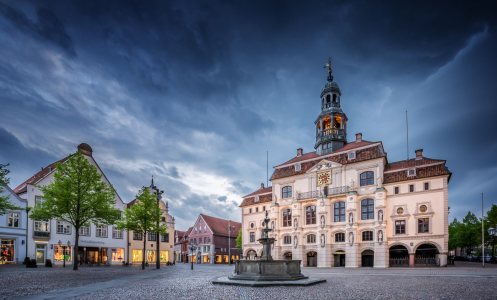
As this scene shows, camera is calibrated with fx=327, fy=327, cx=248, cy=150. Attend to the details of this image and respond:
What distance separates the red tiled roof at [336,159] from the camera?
45.6 metres

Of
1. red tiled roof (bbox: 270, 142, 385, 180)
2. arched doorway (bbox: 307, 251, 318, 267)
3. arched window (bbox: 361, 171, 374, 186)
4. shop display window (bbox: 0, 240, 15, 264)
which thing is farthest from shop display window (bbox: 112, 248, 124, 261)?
arched window (bbox: 361, 171, 374, 186)

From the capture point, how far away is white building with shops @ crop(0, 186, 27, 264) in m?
37.9

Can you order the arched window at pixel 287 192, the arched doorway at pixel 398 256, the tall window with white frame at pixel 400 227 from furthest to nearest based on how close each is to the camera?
the arched window at pixel 287 192, the tall window with white frame at pixel 400 227, the arched doorway at pixel 398 256

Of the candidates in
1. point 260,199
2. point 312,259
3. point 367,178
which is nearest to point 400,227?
point 367,178

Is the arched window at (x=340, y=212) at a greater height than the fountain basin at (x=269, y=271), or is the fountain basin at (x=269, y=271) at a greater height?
the arched window at (x=340, y=212)

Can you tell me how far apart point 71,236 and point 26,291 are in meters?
35.4

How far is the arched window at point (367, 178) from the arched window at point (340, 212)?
4277 mm

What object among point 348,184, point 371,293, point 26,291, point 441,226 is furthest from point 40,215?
point 441,226

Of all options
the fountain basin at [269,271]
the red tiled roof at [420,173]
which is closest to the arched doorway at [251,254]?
the red tiled roof at [420,173]

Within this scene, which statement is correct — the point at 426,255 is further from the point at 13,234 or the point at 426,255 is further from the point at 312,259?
the point at 13,234

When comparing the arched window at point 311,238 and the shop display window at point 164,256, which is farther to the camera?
the shop display window at point 164,256

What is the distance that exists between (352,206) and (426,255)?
10.4m

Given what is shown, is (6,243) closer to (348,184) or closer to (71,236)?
(71,236)

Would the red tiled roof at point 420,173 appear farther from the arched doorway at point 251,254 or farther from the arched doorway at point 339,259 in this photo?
the arched doorway at point 251,254
